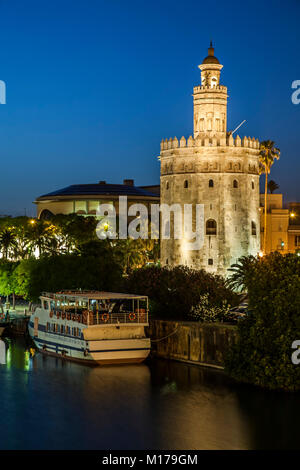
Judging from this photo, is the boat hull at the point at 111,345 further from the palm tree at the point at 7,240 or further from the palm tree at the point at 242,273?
the palm tree at the point at 7,240

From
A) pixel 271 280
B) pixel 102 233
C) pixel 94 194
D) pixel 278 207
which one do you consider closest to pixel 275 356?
pixel 271 280

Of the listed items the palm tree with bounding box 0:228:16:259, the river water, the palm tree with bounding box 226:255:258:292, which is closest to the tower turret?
the palm tree with bounding box 226:255:258:292

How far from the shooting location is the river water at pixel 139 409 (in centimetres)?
3291

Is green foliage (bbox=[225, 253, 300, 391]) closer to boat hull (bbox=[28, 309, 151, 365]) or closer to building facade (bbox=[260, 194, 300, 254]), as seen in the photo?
boat hull (bbox=[28, 309, 151, 365])

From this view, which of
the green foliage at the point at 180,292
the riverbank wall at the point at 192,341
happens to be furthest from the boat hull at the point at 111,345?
the green foliage at the point at 180,292

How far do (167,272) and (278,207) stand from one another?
2594 inches

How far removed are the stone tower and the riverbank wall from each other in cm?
2912

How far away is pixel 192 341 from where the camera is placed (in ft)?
148

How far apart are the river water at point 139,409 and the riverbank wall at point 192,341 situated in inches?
29.1

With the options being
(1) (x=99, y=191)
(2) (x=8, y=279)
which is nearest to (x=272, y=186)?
(1) (x=99, y=191)

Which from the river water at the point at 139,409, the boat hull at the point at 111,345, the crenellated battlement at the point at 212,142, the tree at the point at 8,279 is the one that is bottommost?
the river water at the point at 139,409

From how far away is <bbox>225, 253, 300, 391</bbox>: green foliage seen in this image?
37.6 metres

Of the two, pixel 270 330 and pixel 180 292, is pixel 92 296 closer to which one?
pixel 180 292
